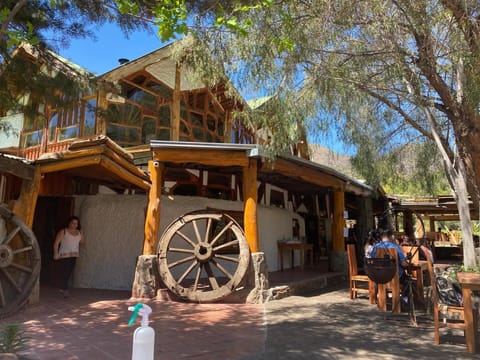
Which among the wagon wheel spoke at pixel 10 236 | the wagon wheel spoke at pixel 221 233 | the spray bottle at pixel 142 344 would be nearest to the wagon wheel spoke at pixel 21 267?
the wagon wheel spoke at pixel 10 236

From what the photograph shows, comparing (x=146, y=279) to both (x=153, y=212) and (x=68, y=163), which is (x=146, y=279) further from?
(x=68, y=163)

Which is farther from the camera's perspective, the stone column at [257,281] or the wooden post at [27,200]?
the stone column at [257,281]

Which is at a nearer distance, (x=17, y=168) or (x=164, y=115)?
(x=17, y=168)

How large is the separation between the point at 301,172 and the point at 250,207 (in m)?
1.76

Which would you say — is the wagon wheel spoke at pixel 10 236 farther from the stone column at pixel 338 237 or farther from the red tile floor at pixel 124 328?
the stone column at pixel 338 237

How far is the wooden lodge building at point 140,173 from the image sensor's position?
261 inches

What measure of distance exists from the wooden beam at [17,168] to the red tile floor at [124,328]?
2.07 metres

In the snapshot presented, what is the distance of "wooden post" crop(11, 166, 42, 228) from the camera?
6.15 m

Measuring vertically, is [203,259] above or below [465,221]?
below

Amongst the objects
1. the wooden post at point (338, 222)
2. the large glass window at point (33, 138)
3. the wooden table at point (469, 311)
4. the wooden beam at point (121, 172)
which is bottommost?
the wooden table at point (469, 311)

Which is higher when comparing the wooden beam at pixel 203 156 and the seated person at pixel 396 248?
the wooden beam at pixel 203 156

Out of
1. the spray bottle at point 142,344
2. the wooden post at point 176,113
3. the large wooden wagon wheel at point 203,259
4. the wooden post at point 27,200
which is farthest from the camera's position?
the wooden post at point 176,113

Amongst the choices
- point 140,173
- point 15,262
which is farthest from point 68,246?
point 140,173

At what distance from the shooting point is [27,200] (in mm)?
6238
